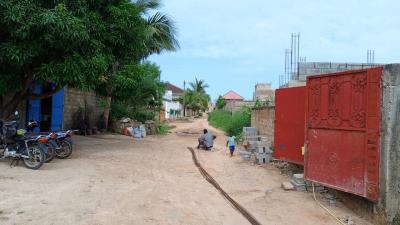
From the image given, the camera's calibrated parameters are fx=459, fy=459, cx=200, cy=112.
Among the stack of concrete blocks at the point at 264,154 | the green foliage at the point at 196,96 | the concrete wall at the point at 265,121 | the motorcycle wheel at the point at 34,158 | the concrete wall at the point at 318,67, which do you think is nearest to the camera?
the motorcycle wheel at the point at 34,158

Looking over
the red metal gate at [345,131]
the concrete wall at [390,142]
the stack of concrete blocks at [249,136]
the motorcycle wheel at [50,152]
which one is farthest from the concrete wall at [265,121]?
the concrete wall at [390,142]

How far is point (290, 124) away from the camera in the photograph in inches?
457

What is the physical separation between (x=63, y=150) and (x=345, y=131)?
27.3 feet

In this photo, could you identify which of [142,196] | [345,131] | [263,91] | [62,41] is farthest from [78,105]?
[263,91]

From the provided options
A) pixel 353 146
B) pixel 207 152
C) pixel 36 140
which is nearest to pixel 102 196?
pixel 36 140

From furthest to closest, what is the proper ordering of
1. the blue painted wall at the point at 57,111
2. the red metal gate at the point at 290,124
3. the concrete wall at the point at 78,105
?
1. the concrete wall at the point at 78,105
2. the blue painted wall at the point at 57,111
3. the red metal gate at the point at 290,124

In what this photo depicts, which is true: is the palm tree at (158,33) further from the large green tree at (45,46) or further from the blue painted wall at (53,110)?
the large green tree at (45,46)

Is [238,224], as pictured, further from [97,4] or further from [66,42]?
[97,4]

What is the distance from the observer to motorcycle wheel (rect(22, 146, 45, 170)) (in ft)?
35.8

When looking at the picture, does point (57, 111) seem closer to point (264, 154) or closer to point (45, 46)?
point (45, 46)

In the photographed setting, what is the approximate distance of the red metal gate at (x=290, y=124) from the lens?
11078 millimetres

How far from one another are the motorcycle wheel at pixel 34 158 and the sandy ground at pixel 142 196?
0.19 metres

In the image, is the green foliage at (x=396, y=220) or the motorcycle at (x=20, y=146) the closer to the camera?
the green foliage at (x=396, y=220)

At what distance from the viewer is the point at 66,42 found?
12.1 meters
